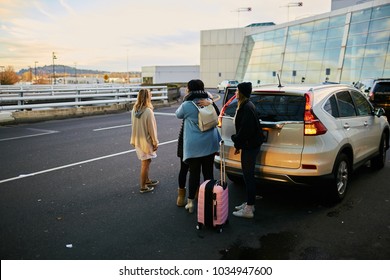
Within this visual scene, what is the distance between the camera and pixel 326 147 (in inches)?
198

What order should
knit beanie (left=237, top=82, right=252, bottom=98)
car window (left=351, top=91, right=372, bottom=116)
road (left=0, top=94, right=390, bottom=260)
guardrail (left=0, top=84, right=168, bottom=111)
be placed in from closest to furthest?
road (left=0, top=94, right=390, bottom=260), knit beanie (left=237, top=82, right=252, bottom=98), car window (left=351, top=91, right=372, bottom=116), guardrail (left=0, top=84, right=168, bottom=111)

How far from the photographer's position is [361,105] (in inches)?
258

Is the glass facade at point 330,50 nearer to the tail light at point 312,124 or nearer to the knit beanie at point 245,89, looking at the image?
the tail light at point 312,124

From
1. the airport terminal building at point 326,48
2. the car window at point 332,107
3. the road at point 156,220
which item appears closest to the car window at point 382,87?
the road at point 156,220

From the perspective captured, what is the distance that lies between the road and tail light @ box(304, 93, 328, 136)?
82 cm

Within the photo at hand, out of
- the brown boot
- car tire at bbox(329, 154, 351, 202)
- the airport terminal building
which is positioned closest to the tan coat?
the brown boot

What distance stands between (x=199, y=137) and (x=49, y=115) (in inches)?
532

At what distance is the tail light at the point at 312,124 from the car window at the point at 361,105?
5.60 feet

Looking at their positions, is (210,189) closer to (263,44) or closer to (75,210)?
(75,210)

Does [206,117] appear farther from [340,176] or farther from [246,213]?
[340,176]

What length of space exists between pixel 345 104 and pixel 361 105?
2.66ft

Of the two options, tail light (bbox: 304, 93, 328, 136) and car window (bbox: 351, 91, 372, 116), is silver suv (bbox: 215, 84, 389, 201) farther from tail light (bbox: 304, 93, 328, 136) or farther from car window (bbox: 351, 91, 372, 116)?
car window (bbox: 351, 91, 372, 116)

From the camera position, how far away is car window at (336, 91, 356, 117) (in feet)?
19.0

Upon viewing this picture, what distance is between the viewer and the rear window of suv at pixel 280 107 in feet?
16.9
